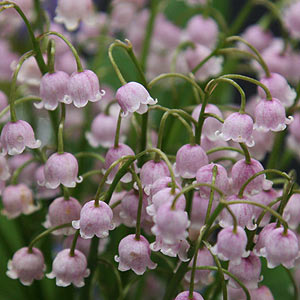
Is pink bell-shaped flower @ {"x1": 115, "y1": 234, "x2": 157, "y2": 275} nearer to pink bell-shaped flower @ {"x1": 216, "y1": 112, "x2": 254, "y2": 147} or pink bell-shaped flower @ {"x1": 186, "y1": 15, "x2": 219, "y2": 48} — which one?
pink bell-shaped flower @ {"x1": 216, "y1": 112, "x2": 254, "y2": 147}

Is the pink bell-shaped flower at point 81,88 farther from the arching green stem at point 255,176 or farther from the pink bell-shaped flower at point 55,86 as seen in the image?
the arching green stem at point 255,176

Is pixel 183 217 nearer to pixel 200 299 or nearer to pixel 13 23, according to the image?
pixel 200 299

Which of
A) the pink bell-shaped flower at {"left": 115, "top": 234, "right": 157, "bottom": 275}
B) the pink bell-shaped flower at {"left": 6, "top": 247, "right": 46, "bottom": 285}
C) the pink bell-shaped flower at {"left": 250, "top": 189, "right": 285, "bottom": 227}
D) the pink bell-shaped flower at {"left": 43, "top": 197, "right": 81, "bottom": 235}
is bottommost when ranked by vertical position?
the pink bell-shaped flower at {"left": 6, "top": 247, "right": 46, "bottom": 285}

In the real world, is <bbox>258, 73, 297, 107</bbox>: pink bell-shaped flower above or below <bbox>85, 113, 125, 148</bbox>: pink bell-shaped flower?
above

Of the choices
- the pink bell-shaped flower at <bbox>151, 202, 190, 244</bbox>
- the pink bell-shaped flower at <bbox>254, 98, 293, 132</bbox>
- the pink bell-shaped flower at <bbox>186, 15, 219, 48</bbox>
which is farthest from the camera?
the pink bell-shaped flower at <bbox>186, 15, 219, 48</bbox>

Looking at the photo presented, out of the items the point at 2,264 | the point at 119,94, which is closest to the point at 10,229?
the point at 2,264

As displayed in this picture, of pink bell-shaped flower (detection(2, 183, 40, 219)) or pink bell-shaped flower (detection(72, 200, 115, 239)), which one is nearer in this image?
pink bell-shaped flower (detection(72, 200, 115, 239))

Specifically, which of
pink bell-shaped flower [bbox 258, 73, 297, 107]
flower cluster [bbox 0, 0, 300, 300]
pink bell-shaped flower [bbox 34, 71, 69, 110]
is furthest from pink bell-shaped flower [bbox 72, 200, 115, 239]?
pink bell-shaped flower [bbox 258, 73, 297, 107]

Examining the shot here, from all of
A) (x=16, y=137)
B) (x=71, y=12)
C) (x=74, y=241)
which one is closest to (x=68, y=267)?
(x=74, y=241)
